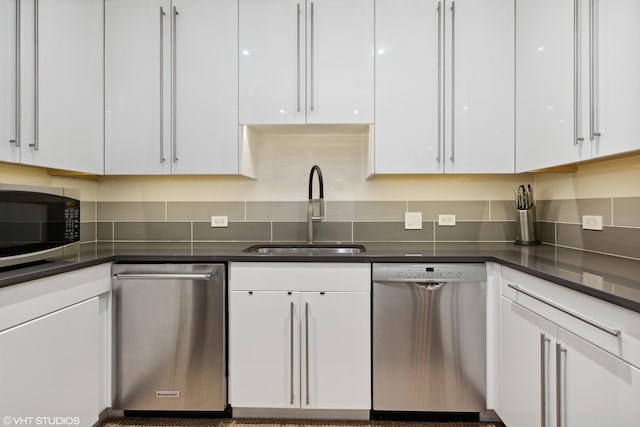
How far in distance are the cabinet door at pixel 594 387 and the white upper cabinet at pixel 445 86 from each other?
1.10 metres

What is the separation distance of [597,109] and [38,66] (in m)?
2.32

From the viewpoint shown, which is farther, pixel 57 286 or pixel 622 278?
pixel 57 286

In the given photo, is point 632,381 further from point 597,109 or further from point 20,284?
point 20,284

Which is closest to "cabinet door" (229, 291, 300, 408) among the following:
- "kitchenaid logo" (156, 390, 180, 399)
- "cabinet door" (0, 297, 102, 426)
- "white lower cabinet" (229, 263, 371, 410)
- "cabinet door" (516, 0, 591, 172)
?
"white lower cabinet" (229, 263, 371, 410)

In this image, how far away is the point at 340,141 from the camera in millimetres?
2369

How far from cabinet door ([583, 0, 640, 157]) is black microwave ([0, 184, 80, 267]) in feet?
7.22

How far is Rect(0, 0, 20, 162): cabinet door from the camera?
56.4 inches

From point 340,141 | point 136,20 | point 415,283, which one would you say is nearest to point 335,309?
point 415,283

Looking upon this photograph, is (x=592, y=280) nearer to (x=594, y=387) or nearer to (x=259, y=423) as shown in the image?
(x=594, y=387)

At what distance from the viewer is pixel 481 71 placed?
2.00 metres

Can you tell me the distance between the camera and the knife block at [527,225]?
2.13 meters

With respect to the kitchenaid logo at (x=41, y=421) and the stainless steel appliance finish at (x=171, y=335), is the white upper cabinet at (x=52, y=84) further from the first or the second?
the kitchenaid logo at (x=41, y=421)

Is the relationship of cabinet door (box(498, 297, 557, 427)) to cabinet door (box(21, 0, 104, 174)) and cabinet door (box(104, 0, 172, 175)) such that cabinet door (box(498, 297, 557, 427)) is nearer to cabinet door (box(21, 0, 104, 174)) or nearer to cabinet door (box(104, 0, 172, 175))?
cabinet door (box(104, 0, 172, 175))

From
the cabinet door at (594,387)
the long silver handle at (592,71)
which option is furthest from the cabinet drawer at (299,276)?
the long silver handle at (592,71)
